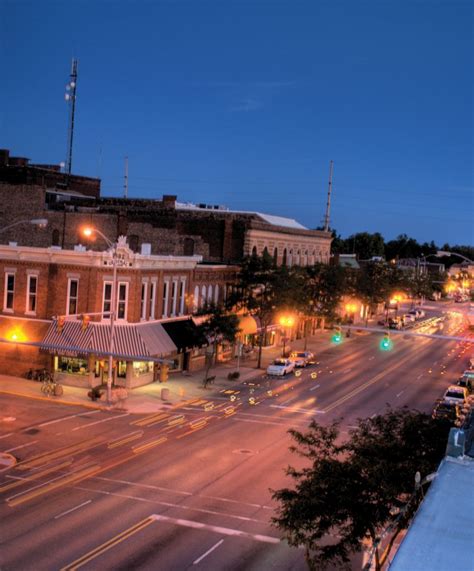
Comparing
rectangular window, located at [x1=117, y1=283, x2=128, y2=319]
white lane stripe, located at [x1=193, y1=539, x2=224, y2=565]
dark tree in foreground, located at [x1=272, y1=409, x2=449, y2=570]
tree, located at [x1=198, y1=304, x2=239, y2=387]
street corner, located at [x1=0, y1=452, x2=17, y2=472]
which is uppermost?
rectangular window, located at [x1=117, y1=283, x2=128, y2=319]

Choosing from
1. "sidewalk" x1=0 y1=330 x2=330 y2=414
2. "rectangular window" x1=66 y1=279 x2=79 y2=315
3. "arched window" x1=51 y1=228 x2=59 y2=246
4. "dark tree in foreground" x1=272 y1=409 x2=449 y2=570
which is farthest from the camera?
"arched window" x1=51 y1=228 x2=59 y2=246

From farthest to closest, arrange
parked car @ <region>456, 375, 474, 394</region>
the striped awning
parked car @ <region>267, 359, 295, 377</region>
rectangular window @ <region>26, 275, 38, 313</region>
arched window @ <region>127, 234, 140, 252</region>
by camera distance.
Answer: arched window @ <region>127, 234, 140, 252</region> → parked car @ <region>267, 359, 295, 377</region> → parked car @ <region>456, 375, 474, 394</region> → rectangular window @ <region>26, 275, 38, 313</region> → the striped awning

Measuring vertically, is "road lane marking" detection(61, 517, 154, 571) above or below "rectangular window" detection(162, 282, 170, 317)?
below

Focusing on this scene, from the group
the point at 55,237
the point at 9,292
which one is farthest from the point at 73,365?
the point at 55,237

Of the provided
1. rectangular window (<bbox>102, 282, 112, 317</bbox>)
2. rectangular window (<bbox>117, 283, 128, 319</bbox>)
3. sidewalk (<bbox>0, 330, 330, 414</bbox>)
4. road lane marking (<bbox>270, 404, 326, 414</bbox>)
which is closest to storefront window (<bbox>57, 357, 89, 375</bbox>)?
sidewalk (<bbox>0, 330, 330, 414</bbox>)

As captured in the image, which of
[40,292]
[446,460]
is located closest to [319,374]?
[40,292]

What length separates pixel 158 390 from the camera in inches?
Result: 1802

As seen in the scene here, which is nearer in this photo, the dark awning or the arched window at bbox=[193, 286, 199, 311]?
the dark awning

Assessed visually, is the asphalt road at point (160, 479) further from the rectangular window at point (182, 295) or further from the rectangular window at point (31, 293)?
the rectangular window at point (31, 293)

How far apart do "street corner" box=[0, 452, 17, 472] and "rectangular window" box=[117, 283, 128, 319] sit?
58.1 ft

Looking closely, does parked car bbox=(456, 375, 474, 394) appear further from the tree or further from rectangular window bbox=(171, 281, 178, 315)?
rectangular window bbox=(171, 281, 178, 315)

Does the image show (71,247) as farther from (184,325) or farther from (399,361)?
(399,361)

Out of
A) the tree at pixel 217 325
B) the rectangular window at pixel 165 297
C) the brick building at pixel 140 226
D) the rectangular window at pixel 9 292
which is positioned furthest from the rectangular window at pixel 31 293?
the brick building at pixel 140 226

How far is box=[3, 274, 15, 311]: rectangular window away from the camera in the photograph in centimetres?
4800
